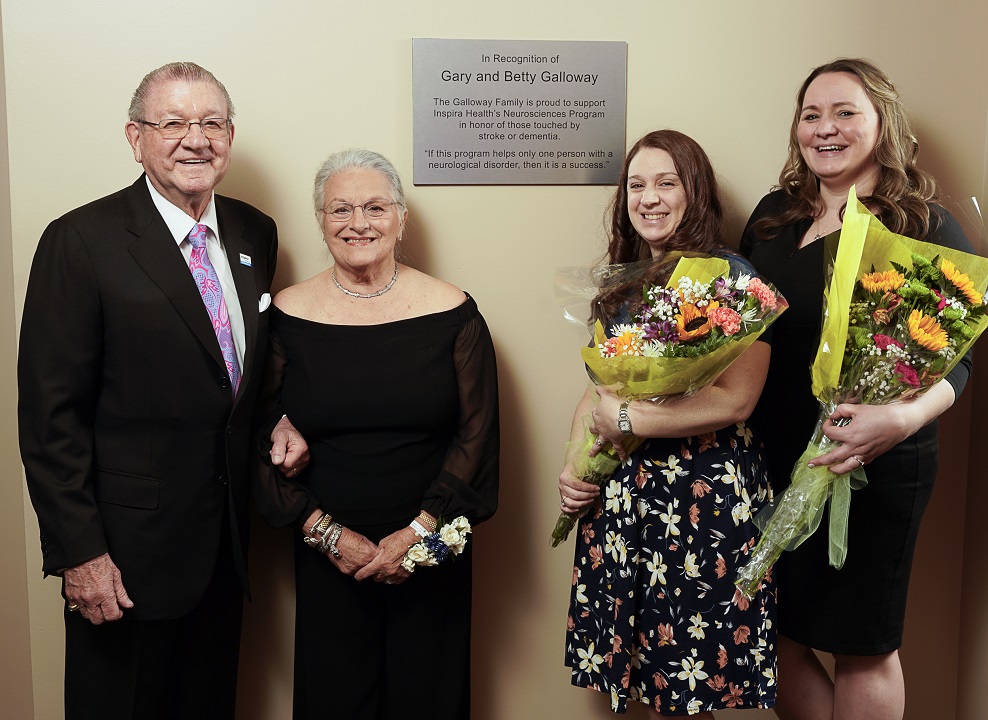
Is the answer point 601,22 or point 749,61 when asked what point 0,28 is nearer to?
point 601,22

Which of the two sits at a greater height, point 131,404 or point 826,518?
point 131,404

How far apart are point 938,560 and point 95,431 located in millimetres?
2626

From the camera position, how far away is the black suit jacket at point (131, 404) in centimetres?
206

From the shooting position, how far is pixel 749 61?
2781 millimetres

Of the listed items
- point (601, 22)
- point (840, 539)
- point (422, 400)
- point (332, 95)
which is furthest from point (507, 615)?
point (601, 22)

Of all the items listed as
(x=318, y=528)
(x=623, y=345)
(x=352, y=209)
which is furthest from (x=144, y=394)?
(x=623, y=345)

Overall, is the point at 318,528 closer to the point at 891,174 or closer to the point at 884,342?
the point at 884,342

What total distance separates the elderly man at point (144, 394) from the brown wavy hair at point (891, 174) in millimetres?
1504

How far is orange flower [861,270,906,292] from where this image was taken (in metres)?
1.91

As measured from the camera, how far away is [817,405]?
230cm

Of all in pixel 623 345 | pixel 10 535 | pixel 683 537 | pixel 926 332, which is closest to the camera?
pixel 926 332

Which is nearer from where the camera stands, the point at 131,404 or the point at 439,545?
the point at 131,404

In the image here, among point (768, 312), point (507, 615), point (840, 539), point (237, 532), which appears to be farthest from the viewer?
point (507, 615)

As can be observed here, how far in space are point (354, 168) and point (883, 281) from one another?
4.37 ft
